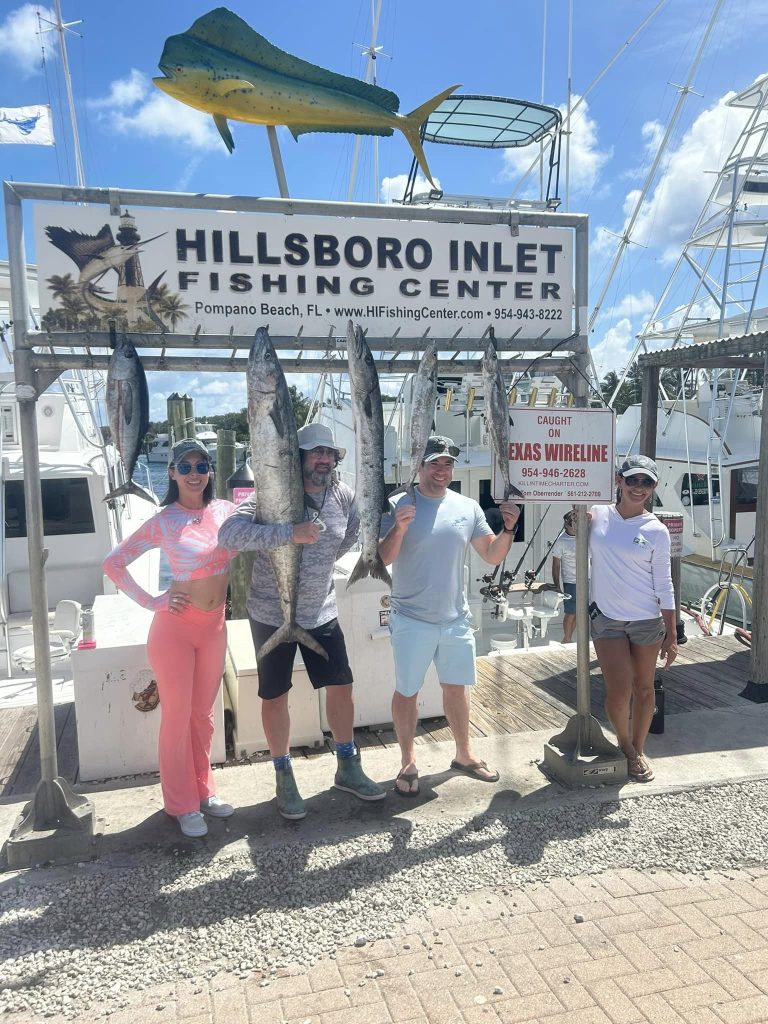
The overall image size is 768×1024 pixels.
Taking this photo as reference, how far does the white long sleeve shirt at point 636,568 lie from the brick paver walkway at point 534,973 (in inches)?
54.1

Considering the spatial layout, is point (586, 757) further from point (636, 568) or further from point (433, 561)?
point (433, 561)

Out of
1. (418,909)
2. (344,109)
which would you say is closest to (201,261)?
(344,109)

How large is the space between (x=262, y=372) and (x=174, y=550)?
0.94 meters

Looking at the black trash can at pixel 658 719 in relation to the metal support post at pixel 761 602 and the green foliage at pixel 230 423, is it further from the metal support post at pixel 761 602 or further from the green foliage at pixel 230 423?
the green foliage at pixel 230 423

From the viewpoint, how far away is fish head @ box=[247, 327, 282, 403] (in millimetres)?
2945

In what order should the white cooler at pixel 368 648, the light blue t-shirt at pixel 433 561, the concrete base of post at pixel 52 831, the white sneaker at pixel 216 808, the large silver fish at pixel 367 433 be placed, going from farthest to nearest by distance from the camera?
1. the white cooler at pixel 368 648
2. the light blue t-shirt at pixel 433 561
3. the white sneaker at pixel 216 808
4. the concrete base of post at pixel 52 831
5. the large silver fish at pixel 367 433

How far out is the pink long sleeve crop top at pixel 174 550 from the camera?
3.26 meters

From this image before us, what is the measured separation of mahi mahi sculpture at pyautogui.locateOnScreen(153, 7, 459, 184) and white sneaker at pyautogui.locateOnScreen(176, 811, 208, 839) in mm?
3174

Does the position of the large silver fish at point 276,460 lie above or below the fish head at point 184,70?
below

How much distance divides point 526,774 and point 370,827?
3.32 feet

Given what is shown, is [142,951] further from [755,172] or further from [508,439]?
[755,172]

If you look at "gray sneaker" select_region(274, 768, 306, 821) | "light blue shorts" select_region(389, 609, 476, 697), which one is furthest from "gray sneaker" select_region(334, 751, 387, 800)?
"light blue shorts" select_region(389, 609, 476, 697)

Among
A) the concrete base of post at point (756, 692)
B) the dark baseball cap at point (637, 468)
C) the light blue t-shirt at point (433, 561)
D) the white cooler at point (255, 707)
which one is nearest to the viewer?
the light blue t-shirt at point (433, 561)

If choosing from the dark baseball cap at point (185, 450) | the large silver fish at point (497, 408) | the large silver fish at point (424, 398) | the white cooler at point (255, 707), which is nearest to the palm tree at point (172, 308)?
the dark baseball cap at point (185, 450)
